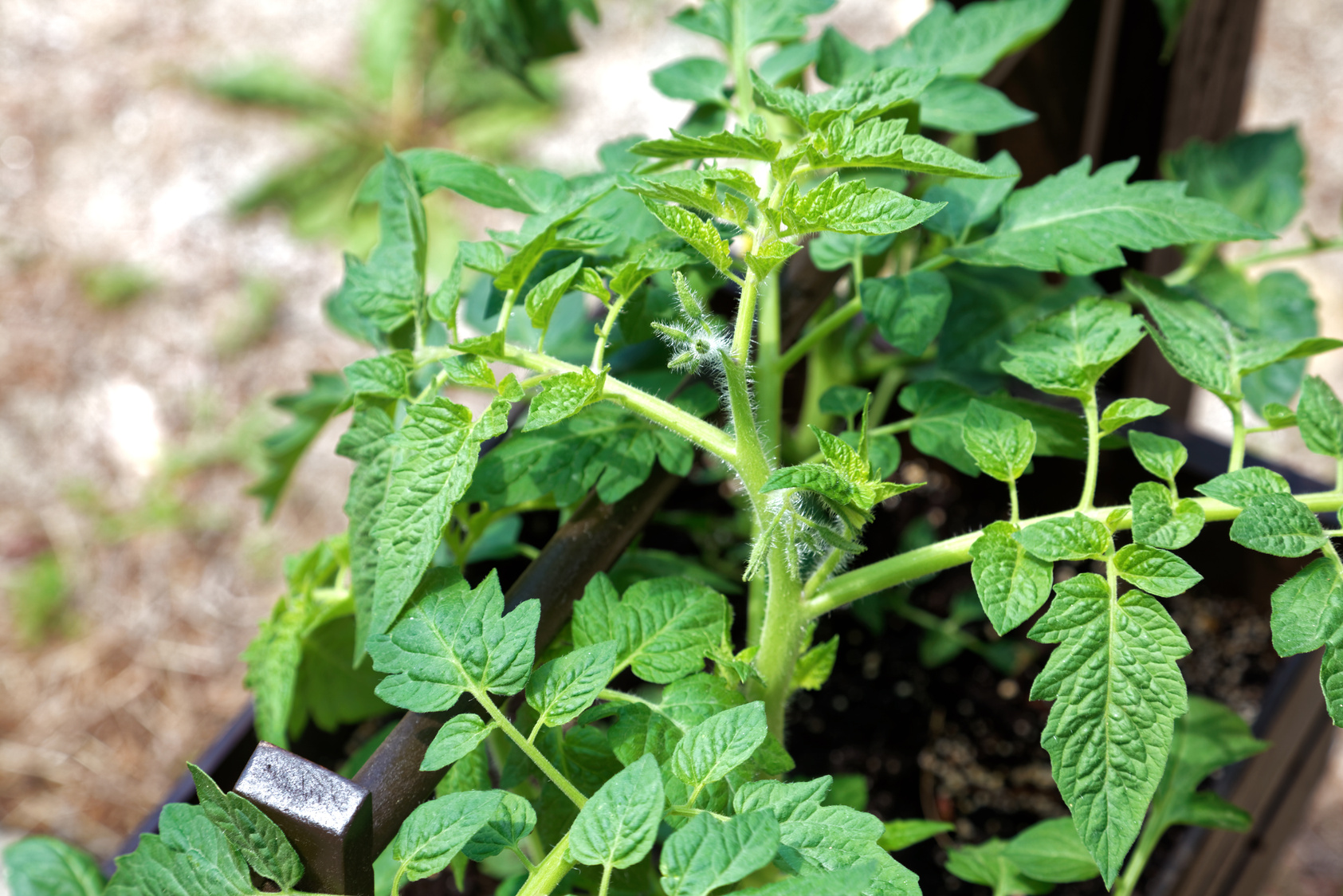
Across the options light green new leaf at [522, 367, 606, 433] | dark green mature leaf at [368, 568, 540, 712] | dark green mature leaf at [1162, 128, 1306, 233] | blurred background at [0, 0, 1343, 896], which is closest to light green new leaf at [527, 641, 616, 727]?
dark green mature leaf at [368, 568, 540, 712]

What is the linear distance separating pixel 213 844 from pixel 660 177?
0.39 meters

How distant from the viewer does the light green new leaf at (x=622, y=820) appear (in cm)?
45

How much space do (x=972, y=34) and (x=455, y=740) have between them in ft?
2.06

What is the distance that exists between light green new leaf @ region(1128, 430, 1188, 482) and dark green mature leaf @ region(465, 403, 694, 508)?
26 centimetres

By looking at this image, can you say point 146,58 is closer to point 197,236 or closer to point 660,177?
point 197,236

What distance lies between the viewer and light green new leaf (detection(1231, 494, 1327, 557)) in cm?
52

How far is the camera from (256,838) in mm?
492

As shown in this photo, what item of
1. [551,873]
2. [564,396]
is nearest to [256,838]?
[551,873]

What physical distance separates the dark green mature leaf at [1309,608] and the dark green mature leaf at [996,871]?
27cm

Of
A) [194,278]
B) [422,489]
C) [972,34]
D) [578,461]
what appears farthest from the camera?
[194,278]

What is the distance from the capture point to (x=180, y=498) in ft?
6.41

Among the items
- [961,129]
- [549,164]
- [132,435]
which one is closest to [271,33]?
[549,164]

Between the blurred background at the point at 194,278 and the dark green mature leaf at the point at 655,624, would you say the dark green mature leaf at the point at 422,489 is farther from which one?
the blurred background at the point at 194,278

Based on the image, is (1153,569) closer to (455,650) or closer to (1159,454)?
(1159,454)
